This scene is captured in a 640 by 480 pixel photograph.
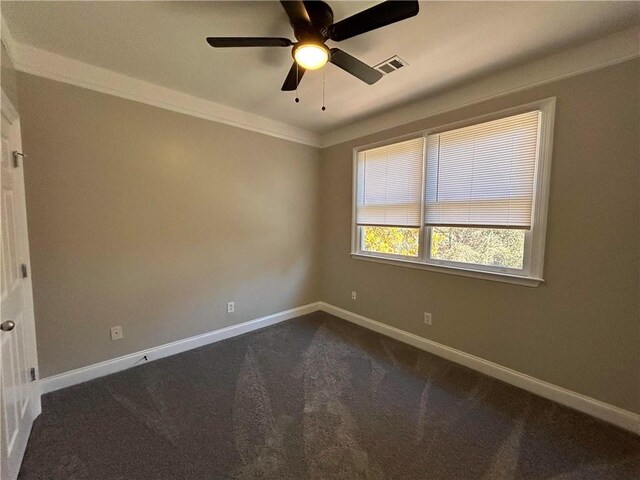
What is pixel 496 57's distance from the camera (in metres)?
2.04

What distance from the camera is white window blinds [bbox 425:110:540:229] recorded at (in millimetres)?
2201

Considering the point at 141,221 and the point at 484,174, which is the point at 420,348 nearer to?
the point at 484,174

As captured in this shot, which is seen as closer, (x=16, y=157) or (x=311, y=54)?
(x=311, y=54)

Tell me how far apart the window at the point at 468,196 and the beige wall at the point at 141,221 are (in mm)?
1317

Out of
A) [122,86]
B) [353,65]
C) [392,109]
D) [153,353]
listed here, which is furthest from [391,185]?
[153,353]

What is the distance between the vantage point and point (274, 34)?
1.83 meters

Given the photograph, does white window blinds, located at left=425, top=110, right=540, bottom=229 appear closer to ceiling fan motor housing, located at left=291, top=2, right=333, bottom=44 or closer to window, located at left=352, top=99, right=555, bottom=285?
window, located at left=352, top=99, right=555, bottom=285

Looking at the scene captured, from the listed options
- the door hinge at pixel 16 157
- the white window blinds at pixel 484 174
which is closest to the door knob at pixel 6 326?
the door hinge at pixel 16 157

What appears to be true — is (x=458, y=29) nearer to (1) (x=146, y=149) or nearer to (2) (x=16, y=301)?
(1) (x=146, y=149)

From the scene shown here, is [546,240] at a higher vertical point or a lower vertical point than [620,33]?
lower

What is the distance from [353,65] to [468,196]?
1586 millimetres

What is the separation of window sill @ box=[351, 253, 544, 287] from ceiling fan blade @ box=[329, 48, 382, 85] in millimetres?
1849

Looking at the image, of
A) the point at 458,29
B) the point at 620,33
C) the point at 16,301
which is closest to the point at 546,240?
the point at 620,33

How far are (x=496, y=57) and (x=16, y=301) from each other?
3.67 meters
